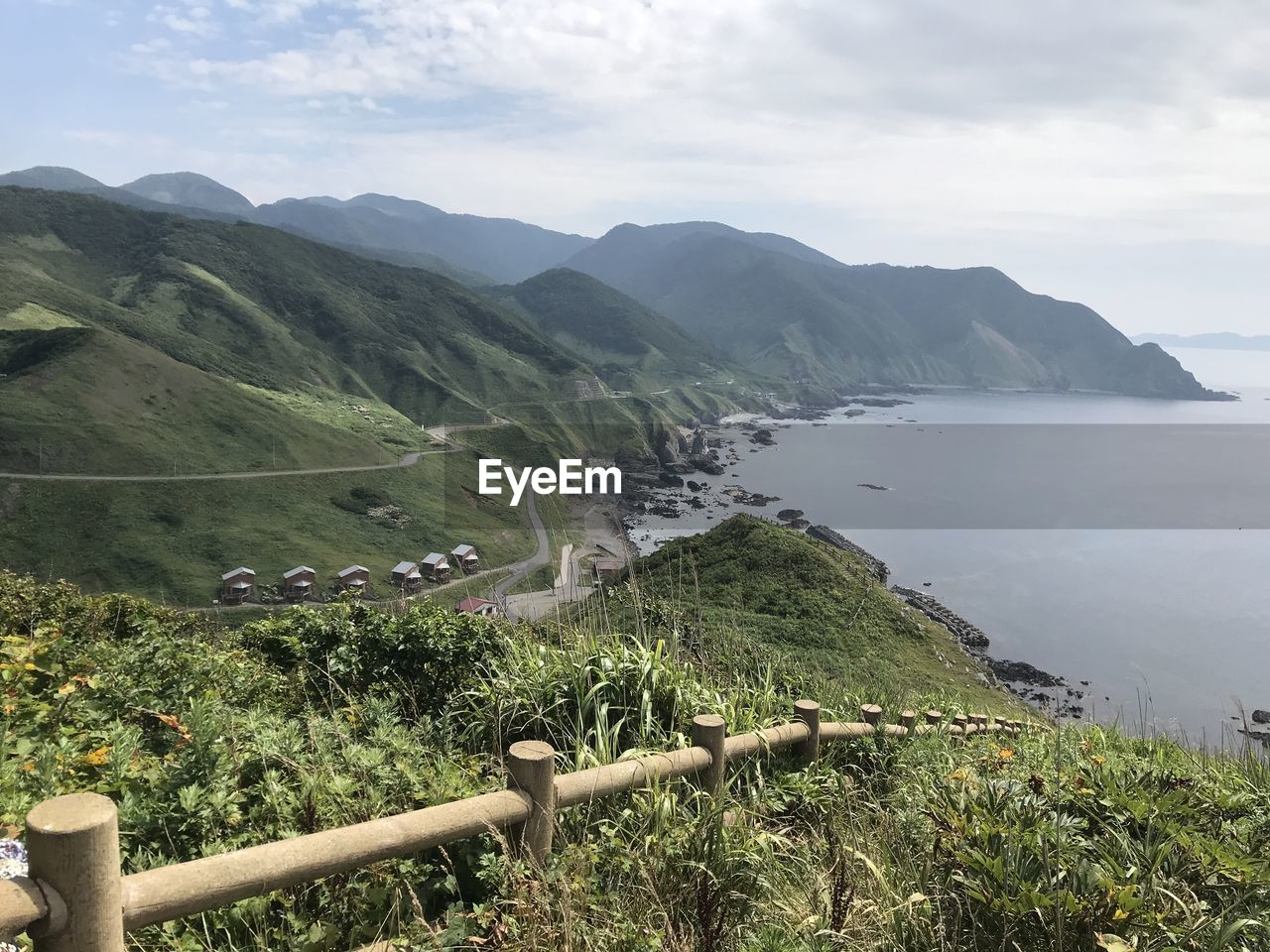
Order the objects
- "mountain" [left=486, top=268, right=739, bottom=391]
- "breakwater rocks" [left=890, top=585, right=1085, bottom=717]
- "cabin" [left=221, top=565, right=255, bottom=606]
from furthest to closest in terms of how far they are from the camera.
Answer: "mountain" [left=486, top=268, right=739, bottom=391], "cabin" [left=221, top=565, right=255, bottom=606], "breakwater rocks" [left=890, top=585, right=1085, bottom=717]

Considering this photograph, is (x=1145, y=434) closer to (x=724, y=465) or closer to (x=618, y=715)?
(x=724, y=465)

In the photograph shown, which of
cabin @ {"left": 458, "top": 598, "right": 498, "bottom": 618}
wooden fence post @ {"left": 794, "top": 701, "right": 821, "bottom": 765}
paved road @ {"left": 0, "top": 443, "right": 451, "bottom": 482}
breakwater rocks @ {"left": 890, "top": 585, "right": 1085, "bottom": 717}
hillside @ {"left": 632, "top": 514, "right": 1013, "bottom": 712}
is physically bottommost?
breakwater rocks @ {"left": 890, "top": 585, "right": 1085, "bottom": 717}

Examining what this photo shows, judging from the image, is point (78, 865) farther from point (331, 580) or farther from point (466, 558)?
point (466, 558)

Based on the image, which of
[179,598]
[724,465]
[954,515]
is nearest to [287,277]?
[724,465]

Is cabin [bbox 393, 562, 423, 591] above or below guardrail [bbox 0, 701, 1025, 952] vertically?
below

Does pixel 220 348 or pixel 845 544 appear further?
pixel 220 348

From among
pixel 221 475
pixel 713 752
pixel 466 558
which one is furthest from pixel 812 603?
pixel 221 475

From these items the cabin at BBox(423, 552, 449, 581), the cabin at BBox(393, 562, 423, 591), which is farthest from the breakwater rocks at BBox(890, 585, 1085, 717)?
the cabin at BBox(393, 562, 423, 591)

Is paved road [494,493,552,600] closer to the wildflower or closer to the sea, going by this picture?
the sea
